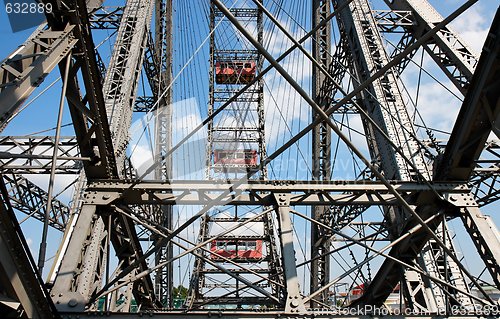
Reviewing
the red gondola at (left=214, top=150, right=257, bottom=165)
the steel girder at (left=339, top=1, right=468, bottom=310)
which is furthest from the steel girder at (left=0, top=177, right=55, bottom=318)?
the red gondola at (left=214, top=150, right=257, bottom=165)

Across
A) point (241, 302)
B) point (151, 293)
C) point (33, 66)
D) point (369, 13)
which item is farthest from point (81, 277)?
point (241, 302)

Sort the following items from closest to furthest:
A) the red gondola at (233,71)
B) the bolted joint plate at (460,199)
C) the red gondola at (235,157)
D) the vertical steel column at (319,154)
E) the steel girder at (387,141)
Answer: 1. the bolted joint plate at (460,199)
2. the steel girder at (387,141)
3. the vertical steel column at (319,154)
4. the red gondola at (235,157)
5. the red gondola at (233,71)

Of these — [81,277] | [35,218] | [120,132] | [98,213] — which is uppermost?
[35,218]

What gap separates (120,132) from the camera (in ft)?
25.8

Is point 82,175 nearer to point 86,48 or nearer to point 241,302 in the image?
point 86,48

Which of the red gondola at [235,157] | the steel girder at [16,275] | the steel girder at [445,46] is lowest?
the steel girder at [16,275]

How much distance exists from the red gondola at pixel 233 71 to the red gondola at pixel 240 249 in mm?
8845

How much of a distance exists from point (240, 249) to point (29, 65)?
1937 cm

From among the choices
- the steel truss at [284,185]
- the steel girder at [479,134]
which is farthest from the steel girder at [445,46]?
the steel girder at [479,134]

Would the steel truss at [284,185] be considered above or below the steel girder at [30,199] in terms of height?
below

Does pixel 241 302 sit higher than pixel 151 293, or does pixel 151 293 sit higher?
pixel 241 302

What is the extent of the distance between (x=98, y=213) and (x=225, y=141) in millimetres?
17779

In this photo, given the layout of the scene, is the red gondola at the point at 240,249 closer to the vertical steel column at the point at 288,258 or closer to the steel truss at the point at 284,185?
the steel truss at the point at 284,185

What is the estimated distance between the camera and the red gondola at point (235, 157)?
2312 centimetres
